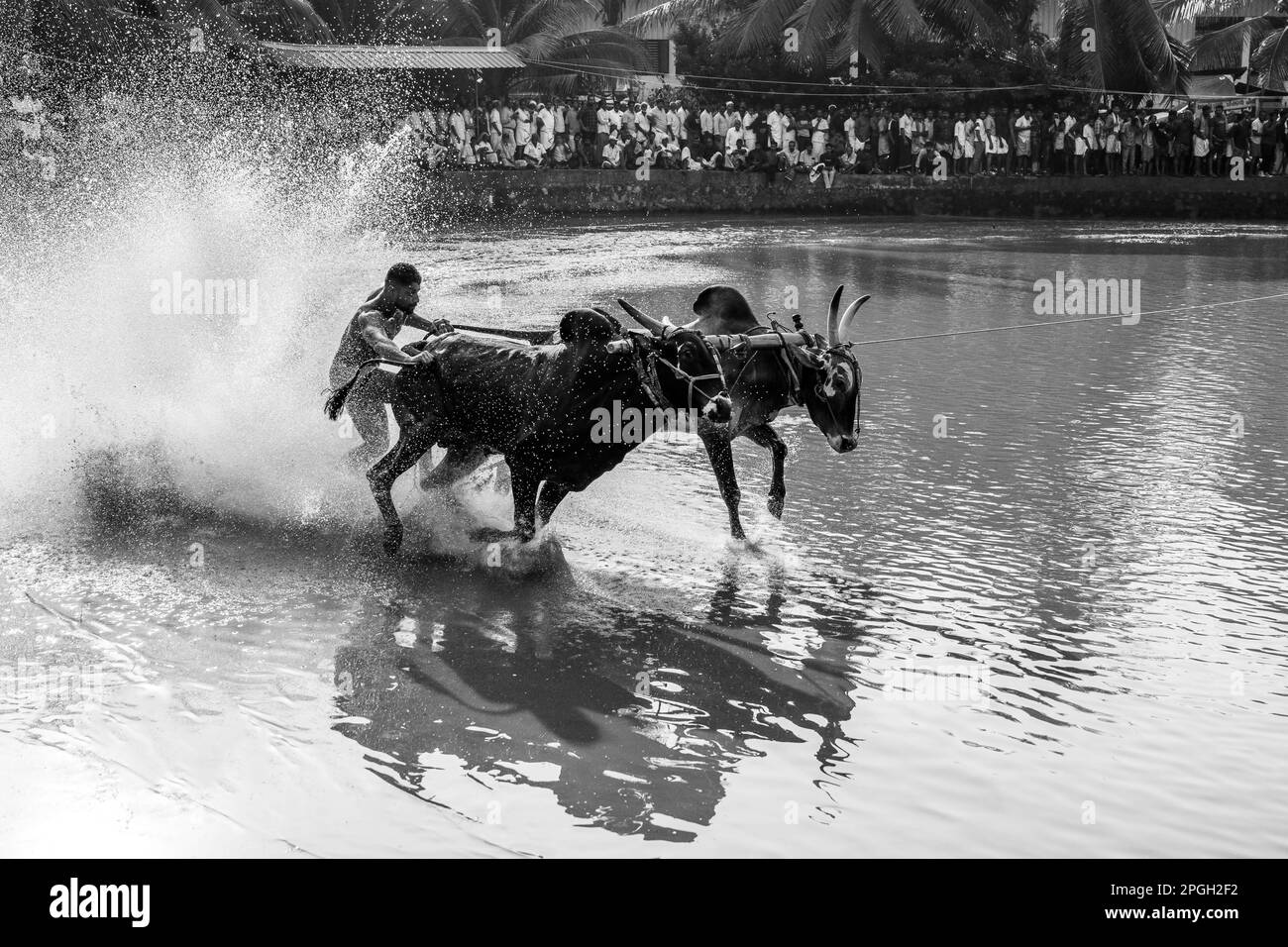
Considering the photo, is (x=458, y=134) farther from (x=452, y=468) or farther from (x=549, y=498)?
(x=549, y=498)

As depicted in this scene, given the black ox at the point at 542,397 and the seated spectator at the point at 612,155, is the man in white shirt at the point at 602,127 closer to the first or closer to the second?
the seated spectator at the point at 612,155

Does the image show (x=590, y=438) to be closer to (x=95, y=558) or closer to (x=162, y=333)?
(x=95, y=558)

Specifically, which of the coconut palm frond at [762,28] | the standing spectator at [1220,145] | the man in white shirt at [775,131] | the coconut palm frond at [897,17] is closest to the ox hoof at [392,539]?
the man in white shirt at [775,131]

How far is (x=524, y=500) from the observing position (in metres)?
8.05

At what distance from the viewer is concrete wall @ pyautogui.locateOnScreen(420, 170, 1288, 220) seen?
93.5ft

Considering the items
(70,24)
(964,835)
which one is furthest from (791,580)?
(70,24)

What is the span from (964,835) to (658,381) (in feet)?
10.4

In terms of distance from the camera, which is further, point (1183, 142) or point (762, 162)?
point (762, 162)

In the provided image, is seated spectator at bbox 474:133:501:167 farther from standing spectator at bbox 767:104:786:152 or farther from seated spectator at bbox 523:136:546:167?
standing spectator at bbox 767:104:786:152

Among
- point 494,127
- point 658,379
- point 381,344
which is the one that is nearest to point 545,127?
point 494,127

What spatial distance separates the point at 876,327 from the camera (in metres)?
16.2

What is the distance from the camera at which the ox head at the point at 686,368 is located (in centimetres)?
750

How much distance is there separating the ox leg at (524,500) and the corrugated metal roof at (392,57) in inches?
852

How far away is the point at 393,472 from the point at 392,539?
39 cm
